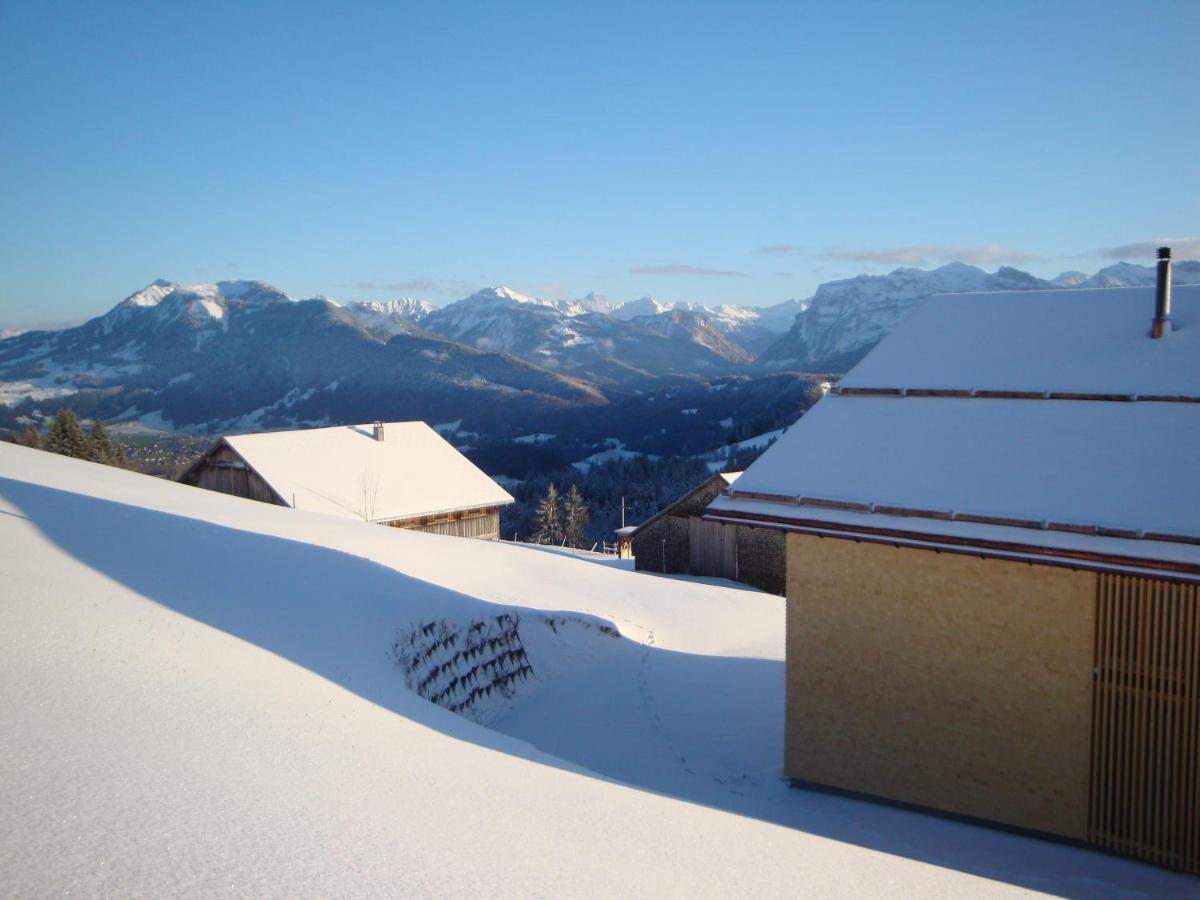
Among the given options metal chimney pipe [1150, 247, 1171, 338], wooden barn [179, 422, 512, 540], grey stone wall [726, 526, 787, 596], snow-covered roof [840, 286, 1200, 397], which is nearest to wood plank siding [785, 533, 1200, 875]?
snow-covered roof [840, 286, 1200, 397]

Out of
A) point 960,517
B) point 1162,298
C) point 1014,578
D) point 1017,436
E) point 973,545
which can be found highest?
point 1162,298

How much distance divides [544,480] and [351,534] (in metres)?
92.9

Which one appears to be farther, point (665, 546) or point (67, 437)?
point (67, 437)

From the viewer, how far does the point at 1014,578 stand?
8.59m

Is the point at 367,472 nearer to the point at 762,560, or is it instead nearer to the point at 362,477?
the point at 362,477

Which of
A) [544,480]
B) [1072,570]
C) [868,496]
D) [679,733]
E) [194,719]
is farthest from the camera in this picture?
[544,480]

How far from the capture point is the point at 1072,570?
8.30 m

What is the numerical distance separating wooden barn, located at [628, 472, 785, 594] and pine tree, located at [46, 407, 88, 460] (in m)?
40.7

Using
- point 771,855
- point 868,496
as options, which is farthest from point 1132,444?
point 771,855

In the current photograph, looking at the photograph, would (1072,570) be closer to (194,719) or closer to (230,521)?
(194,719)

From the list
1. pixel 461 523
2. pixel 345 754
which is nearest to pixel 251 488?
pixel 461 523

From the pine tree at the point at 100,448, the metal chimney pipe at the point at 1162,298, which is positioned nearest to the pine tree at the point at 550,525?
the pine tree at the point at 100,448

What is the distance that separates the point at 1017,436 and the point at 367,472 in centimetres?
2464

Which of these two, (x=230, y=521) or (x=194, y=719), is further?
(x=230, y=521)
